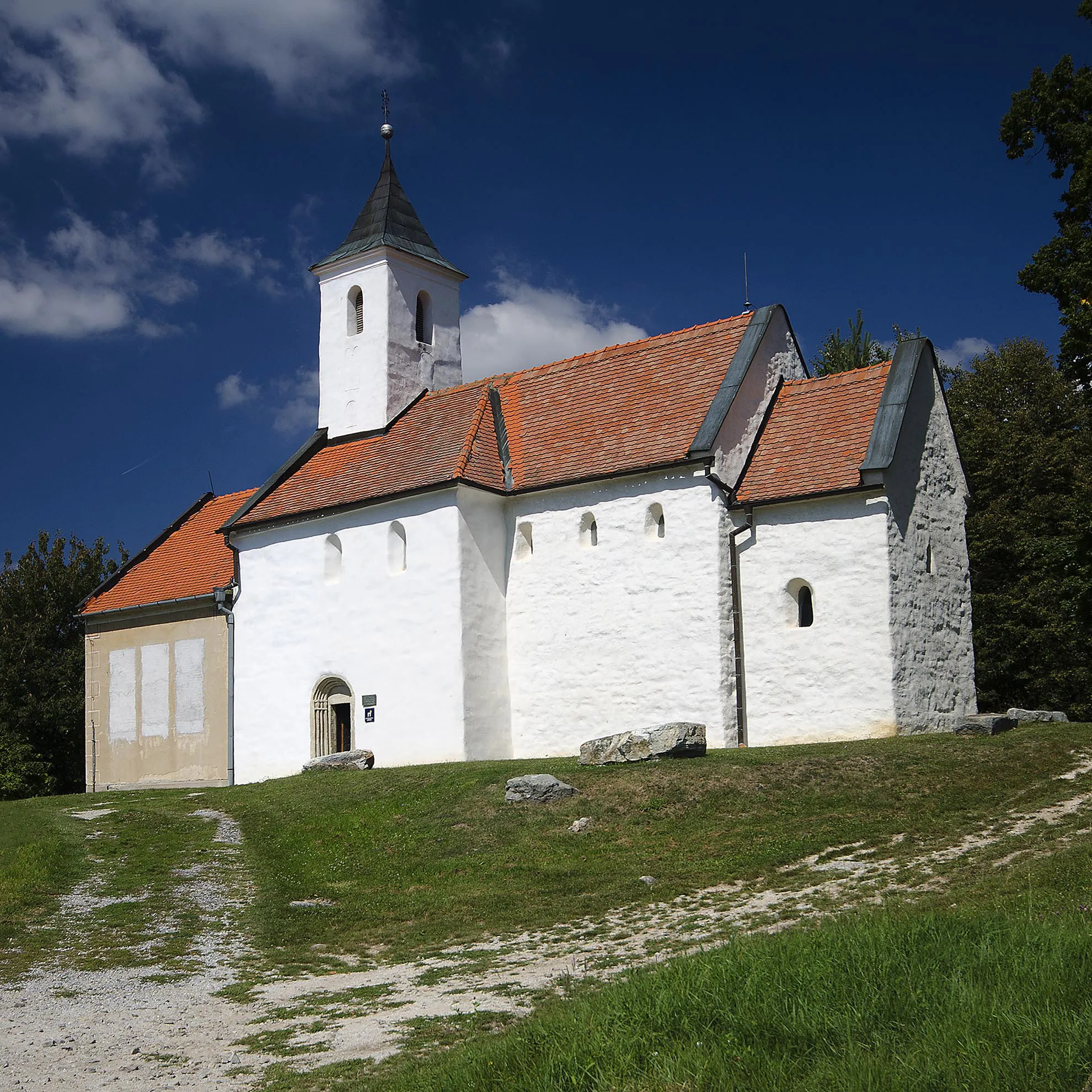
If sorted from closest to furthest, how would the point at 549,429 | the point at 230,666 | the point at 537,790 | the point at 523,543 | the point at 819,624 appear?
the point at 537,790 → the point at 819,624 → the point at 523,543 → the point at 549,429 → the point at 230,666

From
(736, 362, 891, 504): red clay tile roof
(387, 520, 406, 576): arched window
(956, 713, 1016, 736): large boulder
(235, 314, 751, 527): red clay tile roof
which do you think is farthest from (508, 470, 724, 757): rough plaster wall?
(956, 713, 1016, 736): large boulder

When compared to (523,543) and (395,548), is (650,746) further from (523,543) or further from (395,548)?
(395,548)

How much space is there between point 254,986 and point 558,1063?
469cm

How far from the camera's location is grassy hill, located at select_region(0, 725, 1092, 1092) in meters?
5.82

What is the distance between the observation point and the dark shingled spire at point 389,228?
97.9 ft

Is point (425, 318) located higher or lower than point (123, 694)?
higher

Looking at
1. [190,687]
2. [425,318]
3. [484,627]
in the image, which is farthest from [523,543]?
[190,687]

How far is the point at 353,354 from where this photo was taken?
29578 mm

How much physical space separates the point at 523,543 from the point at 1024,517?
13.9 m

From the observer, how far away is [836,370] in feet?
128

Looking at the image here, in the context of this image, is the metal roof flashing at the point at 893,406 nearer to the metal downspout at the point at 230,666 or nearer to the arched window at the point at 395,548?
the arched window at the point at 395,548

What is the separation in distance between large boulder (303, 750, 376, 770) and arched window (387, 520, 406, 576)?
12.9 feet

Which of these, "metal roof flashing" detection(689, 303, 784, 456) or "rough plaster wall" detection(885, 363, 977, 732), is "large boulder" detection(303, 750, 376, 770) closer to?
"metal roof flashing" detection(689, 303, 784, 456)

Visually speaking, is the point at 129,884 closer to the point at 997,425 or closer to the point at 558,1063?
the point at 558,1063
